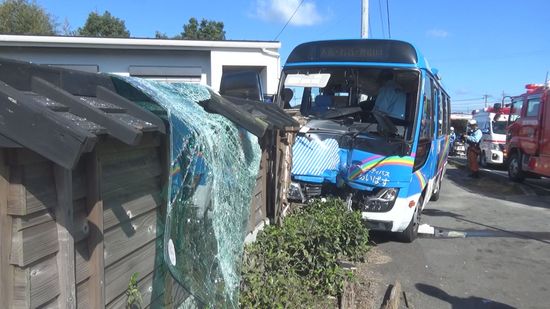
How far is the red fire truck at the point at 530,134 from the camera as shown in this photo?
541 inches

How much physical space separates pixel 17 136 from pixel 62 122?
163 mm

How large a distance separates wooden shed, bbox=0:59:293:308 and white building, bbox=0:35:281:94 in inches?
484

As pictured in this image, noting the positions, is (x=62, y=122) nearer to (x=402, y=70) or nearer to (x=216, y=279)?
(x=216, y=279)

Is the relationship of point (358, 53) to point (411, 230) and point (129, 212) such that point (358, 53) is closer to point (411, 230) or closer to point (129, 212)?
point (411, 230)

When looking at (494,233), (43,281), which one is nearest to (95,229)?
(43,281)

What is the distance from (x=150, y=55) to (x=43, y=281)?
13.8m

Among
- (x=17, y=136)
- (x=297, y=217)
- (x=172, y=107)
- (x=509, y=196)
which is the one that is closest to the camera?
(x=17, y=136)

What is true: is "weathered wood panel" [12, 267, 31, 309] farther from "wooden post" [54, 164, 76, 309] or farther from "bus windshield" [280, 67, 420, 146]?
"bus windshield" [280, 67, 420, 146]

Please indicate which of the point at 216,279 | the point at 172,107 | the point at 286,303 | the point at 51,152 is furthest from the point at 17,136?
the point at 286,303

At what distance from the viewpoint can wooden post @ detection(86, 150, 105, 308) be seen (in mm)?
2381

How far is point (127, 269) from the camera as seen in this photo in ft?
→ 9.33

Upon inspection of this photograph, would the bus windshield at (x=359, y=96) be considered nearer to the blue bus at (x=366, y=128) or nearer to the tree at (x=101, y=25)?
the blue bus at (x=366, y=128)

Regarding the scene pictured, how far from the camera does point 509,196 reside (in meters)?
13.8

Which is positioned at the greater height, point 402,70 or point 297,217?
point 402,70
